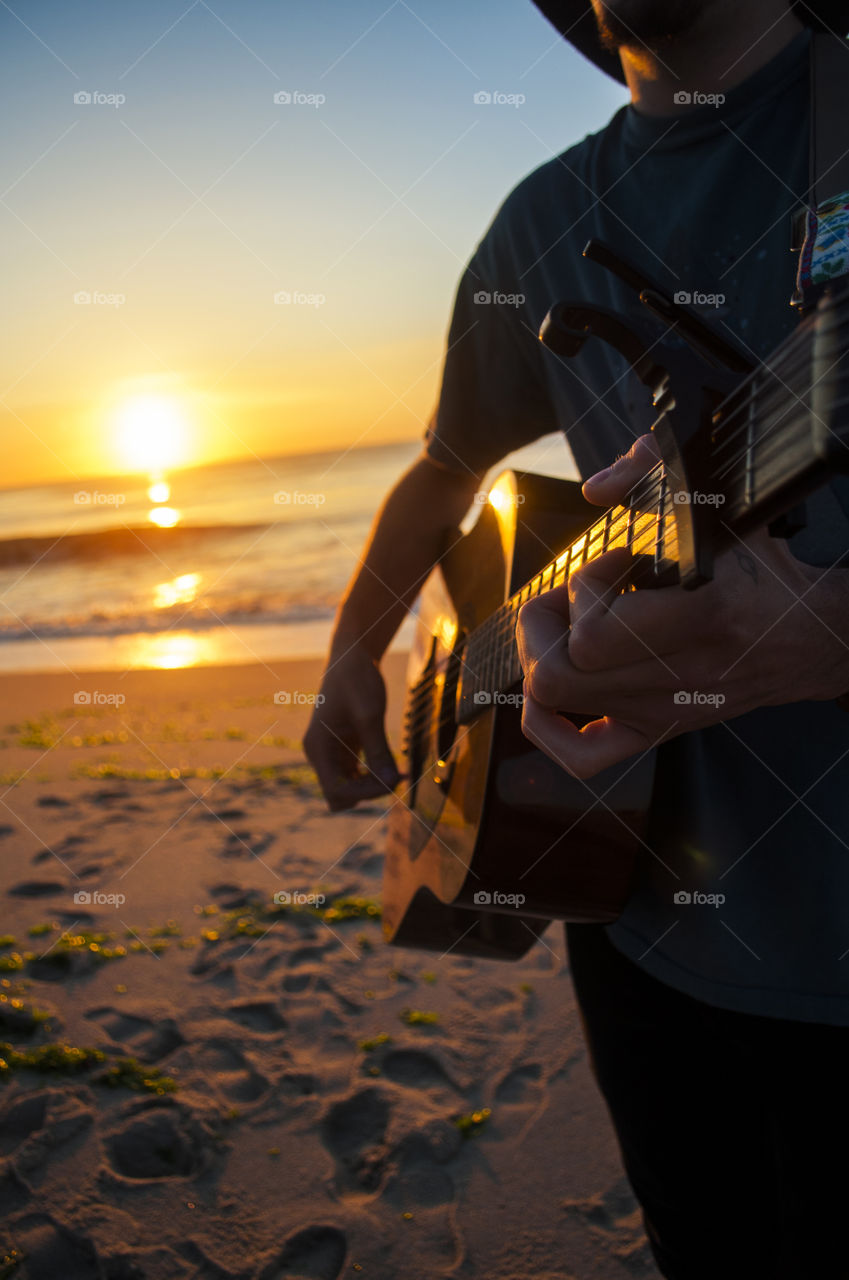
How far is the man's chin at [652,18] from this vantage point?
3.87ft

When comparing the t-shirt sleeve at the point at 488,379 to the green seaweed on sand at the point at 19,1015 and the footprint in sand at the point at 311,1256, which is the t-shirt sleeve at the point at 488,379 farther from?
the green seaweed on sand at the point at 19,1015

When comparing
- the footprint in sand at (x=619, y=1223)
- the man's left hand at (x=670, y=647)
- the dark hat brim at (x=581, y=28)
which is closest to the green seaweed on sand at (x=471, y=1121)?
the footprint in sand at (x=619, y=1223)

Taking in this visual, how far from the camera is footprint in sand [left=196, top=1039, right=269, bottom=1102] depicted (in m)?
2.30

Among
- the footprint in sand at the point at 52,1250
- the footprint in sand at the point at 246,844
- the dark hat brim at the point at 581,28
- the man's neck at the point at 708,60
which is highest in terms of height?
the dark hat brim at the point at 581,28

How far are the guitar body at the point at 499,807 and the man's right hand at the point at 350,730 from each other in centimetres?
10

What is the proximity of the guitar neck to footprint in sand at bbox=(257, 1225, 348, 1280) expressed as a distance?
1775 mm

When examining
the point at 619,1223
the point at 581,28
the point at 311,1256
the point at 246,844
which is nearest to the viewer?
the point at 581,28

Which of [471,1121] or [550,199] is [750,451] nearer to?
[550,199]

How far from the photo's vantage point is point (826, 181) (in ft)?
3.45

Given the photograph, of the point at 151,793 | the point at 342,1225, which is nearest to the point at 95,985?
the point at 342,1225

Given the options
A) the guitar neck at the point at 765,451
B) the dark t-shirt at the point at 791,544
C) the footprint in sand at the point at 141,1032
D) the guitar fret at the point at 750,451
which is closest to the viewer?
the guitar neck at the point at 765,451

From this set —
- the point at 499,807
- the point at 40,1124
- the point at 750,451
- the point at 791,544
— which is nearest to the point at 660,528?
the point at 750,451

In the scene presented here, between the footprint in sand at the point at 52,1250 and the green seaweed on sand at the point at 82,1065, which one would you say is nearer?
the footprint in sand at the point at 52,1250

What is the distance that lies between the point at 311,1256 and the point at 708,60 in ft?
8.03
